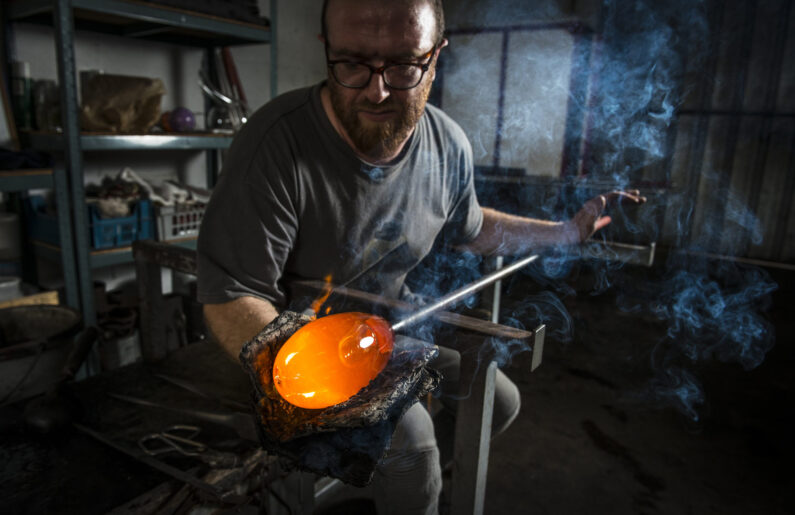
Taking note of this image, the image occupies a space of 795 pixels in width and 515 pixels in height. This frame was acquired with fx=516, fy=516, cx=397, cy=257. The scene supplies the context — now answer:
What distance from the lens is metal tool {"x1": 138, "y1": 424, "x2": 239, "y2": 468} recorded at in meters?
1.67

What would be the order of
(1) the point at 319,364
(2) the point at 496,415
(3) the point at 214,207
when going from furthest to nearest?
(2) the point at 496,415
(3) the point at 214,207
(1) the point at 319,364

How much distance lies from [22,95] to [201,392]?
239 centimetres

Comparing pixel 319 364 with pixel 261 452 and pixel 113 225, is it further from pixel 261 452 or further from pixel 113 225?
pixel 113 225

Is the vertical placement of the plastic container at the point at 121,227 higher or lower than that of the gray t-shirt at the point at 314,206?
lower

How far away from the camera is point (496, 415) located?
1978mm

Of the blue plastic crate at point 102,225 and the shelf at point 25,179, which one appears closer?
the shelf at point 25,179

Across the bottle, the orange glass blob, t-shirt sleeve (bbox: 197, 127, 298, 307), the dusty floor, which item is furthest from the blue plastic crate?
the dusty floor

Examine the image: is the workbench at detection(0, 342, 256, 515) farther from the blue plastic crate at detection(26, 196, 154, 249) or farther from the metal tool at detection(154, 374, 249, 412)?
the blue plastic crate at detection(26, 196, 154, 249)

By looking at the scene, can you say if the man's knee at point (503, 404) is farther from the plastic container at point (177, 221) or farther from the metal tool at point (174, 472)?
the plastic container at point (177, 221)

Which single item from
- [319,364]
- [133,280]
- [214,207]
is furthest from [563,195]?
[133,280]

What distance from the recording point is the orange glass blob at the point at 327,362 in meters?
1.03

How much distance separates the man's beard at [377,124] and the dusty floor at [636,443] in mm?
1803

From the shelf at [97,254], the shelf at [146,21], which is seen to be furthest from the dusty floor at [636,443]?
the shelf at [146,21]

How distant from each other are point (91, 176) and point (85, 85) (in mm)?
816
